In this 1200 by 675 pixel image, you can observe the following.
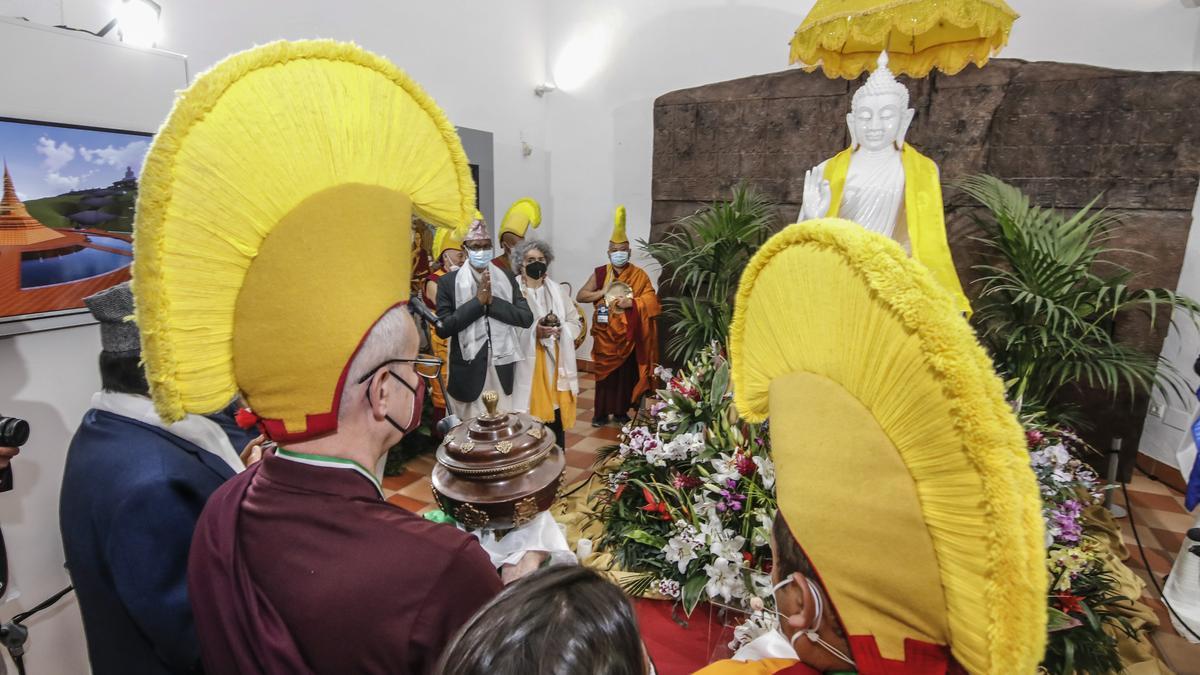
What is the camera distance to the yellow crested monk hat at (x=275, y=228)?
81cm

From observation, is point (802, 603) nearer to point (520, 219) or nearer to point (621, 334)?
point (621, 334)

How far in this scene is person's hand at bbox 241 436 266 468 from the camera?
1.78 m

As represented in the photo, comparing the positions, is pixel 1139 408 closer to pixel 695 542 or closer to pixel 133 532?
pixel 695 542

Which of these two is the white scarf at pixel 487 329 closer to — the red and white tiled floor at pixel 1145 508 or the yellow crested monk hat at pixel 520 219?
the red and white tiled floor at pixel 1145 508

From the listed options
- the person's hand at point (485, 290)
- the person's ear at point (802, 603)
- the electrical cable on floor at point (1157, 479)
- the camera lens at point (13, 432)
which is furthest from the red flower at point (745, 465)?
the electrical cable on floor at point (1157, 479)

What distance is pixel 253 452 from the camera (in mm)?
1860

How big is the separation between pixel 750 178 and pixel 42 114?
16.8 ft

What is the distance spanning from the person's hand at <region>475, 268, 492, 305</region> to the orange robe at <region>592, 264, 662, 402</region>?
1716 millimetres

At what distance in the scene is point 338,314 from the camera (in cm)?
91

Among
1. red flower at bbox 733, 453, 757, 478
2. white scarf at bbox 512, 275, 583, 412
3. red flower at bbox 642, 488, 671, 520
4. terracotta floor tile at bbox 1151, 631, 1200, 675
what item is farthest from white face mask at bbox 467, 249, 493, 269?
terracotta floor tile at bbox 1151, 631, 1200, 675

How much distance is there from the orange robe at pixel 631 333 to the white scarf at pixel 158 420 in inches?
Result: 155

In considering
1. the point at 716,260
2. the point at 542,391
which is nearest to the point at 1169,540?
the point at 716,260

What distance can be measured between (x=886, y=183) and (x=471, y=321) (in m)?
2.88

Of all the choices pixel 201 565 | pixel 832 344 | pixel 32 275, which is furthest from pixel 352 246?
pixel 32 275
